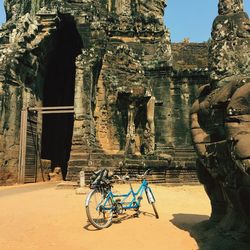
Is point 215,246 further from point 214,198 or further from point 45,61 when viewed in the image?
point 45,61

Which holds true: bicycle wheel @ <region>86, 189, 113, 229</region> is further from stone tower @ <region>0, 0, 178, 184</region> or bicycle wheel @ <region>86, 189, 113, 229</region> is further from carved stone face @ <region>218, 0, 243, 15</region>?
stone tower @ <region>0, 0, 178, 184</region>

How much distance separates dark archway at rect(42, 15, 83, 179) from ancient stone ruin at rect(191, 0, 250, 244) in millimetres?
13372

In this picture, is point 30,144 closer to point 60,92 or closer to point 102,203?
point 60,92

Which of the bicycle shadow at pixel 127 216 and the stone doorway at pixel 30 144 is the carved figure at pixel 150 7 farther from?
the bicycle shadow at pixel 127 216

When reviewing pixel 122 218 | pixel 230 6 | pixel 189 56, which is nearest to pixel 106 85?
pixel 189 56

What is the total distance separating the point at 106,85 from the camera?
15.1 meters

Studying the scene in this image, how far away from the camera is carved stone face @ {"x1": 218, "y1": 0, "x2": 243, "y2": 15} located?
4621mm

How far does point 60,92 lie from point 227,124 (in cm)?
1842

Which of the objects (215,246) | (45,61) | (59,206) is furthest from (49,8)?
(215,246)

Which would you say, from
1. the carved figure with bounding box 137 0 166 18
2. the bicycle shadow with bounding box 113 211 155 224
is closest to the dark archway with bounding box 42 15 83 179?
the carved figure with bounding box 137 0 166 18

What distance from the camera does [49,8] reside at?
1550 cm

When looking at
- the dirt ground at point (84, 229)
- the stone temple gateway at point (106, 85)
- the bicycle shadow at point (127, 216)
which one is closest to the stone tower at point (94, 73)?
the stone temple gateway at point (106, 85)

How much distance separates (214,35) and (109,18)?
13.0 metres

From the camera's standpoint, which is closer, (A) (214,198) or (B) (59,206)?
(A) (214,198)
